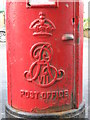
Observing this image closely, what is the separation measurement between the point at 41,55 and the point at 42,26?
30cm

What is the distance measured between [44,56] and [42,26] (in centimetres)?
31

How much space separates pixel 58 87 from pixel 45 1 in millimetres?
901

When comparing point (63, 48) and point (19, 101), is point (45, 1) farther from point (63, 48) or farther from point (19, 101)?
point (19, 101)

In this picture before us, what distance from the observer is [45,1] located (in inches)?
105

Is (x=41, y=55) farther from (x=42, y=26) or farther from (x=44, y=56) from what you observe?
(x=42, y=26)

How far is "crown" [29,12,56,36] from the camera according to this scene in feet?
8.76

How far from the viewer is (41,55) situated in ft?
8.99

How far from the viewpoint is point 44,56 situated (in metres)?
2.74

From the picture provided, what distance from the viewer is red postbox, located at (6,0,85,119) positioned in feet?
8.80

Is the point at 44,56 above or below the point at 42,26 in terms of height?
below

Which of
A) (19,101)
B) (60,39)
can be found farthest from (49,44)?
(19,101)

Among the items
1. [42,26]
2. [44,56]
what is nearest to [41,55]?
[44,56]

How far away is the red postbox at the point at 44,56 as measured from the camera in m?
2.68

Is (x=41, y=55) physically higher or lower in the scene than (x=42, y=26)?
lower
